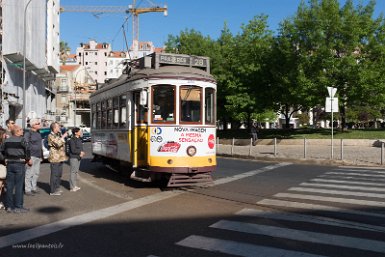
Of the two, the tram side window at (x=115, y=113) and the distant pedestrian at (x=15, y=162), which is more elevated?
the tram side window at (x=115, y=113)

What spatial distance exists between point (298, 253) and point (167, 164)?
5507 mm

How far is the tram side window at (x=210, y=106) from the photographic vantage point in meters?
11.8

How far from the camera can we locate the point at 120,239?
677cm

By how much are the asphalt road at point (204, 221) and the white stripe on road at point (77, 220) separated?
0.05 feet

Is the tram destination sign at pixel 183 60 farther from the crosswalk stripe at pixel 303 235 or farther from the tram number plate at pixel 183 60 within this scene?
the crosswalk stripe at pixel 303 235

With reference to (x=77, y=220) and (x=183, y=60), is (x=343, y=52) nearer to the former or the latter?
(x=183, y=60)

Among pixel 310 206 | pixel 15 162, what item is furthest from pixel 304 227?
pixel 15 162

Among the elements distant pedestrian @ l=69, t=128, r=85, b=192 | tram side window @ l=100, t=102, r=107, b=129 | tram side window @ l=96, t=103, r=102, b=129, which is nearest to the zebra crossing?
distant pedestrian @ l=69, t=128, r=85, b=192

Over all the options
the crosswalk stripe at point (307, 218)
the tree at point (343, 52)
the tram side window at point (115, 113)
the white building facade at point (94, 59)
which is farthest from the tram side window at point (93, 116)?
the white building facade at point (94, 59)

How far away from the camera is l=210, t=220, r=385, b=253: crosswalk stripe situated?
20.7ft

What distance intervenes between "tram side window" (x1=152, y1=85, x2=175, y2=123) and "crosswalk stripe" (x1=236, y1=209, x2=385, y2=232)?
137 inches

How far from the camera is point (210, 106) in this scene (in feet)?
39.0

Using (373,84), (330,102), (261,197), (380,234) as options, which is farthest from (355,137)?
(380,234)

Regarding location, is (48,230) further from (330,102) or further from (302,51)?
(302,51)
